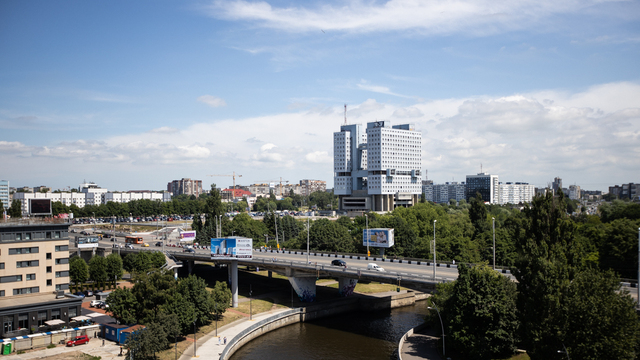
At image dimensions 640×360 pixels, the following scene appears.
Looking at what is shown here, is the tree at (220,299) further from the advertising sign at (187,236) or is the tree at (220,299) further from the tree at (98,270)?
the advertising sign at (187,236)

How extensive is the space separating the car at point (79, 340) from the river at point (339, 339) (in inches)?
635

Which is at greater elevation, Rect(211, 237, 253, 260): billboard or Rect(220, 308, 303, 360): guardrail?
Rect(211, 237, 253, 260): billboard

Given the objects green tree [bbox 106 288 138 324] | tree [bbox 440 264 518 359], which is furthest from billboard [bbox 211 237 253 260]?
tree [bbox 440 264 518 359]

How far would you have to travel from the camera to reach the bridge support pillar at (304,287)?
71875 millimetres

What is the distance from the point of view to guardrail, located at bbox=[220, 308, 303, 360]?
48.8 meters

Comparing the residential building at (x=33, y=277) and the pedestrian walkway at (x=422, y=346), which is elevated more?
the residential building at (x=33, y=277)

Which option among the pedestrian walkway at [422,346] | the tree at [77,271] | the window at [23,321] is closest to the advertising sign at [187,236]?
the tree at [77,271]

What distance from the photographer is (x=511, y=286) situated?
43656mm

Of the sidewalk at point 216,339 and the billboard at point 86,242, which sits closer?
the sidewalk at point 216,339

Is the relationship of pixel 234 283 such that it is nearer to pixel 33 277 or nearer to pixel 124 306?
pixel 124 306

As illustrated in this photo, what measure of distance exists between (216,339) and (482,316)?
29.6 m

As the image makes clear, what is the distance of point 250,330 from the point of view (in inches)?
2243

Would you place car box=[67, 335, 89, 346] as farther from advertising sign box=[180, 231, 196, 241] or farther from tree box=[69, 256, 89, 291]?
advertising sign box=[180, 231, 196, 241]

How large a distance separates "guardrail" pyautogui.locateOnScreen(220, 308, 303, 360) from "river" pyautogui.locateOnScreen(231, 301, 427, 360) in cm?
104
